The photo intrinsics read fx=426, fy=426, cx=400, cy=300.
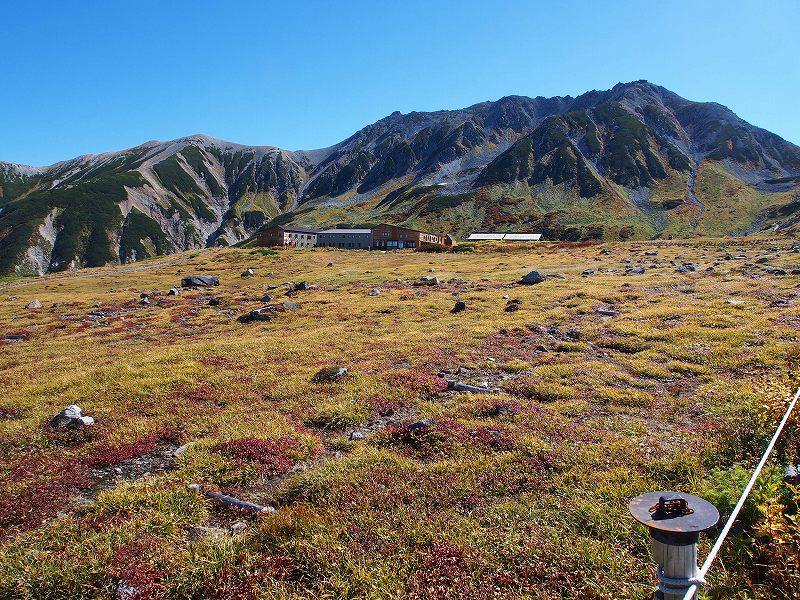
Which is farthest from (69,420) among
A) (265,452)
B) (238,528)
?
(238,528)

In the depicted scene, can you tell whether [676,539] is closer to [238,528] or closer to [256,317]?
[238,528]

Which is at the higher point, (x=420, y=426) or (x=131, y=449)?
(x=420, y=426)

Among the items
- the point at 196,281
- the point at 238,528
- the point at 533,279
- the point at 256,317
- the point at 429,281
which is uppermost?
the point at 196,281

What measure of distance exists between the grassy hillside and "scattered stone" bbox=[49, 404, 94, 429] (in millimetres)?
347

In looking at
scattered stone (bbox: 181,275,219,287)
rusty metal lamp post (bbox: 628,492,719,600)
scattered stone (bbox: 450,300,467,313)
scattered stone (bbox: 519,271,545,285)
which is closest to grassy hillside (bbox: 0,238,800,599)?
rusty metal lamp post (bbox: 628,492,719,600)

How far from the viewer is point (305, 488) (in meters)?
9.16

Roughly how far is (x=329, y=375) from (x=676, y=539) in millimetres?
13991

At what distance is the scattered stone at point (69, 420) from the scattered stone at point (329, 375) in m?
7.19

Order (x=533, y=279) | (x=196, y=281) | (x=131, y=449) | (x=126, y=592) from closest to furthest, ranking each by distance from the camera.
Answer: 1. (x=126, y=592)
2. (x=131, y=449)
3. (x=533, y=279)
4. (x=196, y=281)

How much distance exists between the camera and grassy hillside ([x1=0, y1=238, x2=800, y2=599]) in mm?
6574

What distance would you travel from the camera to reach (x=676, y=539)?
3.96m

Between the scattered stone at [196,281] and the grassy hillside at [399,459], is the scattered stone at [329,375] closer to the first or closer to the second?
the grassy hillside at [399,459]

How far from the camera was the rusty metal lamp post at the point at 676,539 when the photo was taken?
3.90 metres

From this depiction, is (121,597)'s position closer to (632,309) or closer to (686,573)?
(686,573)
